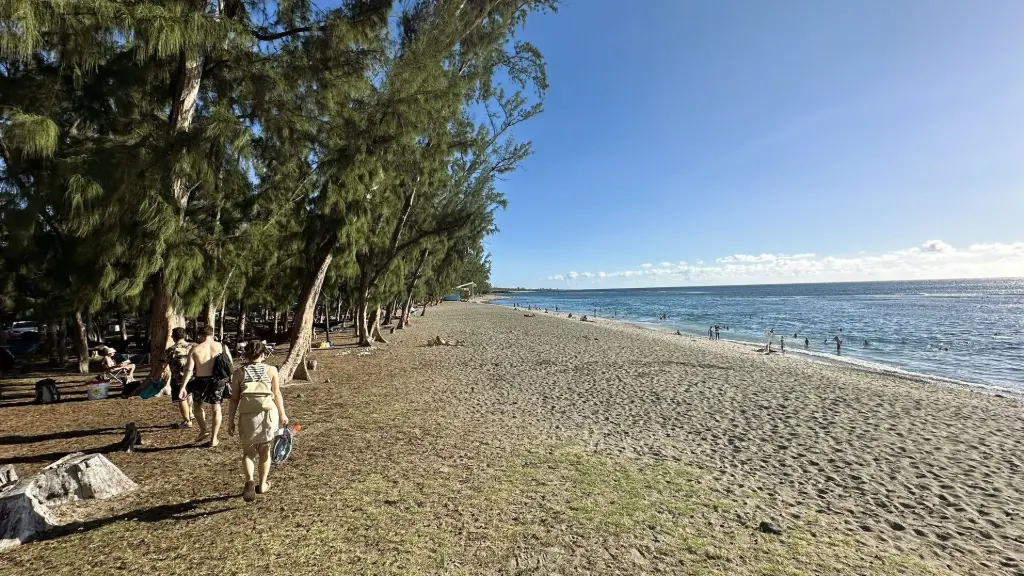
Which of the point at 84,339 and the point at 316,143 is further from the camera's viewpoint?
the point at 84,339

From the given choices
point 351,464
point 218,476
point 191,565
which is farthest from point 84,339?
point 191,565

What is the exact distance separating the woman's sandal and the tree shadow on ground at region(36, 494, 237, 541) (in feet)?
0.50

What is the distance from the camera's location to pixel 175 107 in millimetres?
6926

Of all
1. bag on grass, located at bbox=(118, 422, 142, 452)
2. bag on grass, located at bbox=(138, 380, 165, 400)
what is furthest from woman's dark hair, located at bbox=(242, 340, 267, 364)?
bag on grass, located at bbox=(138, 380, 165, 400)

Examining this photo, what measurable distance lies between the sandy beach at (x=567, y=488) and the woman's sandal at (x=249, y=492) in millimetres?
81

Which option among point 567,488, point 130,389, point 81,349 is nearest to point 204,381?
point 130,389

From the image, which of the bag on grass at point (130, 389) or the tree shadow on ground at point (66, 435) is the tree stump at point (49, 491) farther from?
the bag on grass at point (130, 389)

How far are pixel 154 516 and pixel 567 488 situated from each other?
13.2ft

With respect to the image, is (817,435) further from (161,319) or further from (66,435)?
(66,435)

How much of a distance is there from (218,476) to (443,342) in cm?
1556

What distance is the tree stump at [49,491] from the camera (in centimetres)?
367

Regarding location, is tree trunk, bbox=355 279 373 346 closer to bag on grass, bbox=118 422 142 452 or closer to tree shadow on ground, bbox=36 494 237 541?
bag on grass, bbox=118 422 142 452

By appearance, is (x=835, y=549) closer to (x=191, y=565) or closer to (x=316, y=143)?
(x=191, y=565)

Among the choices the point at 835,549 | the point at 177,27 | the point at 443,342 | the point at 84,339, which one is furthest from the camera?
the point at 443,342
